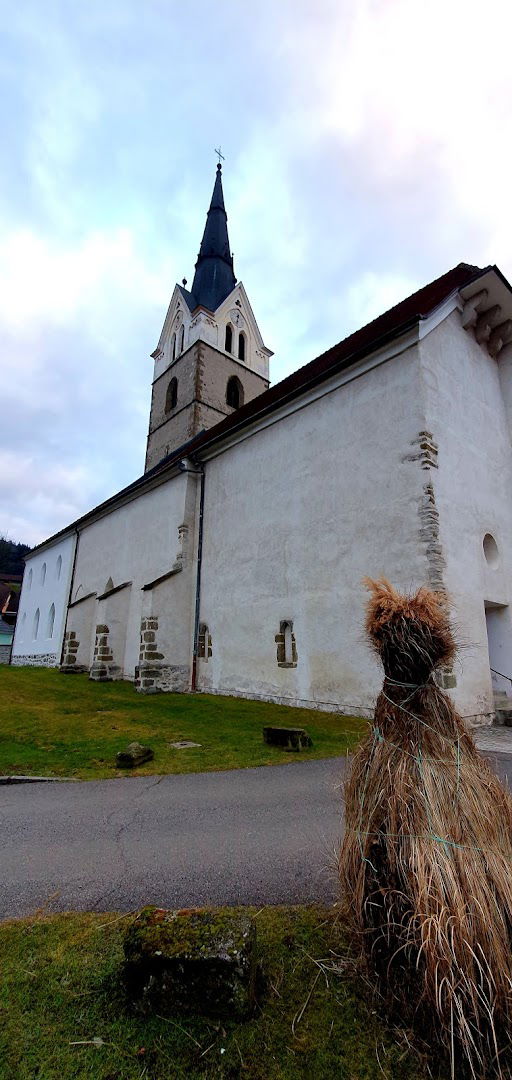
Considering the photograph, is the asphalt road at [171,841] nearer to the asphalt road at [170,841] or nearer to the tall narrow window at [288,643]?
the asphalt road at [170,841]

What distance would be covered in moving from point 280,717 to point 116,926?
285 inches

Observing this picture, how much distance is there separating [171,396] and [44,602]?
Answer: 13877 millimetres

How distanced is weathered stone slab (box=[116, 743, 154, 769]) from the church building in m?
4.64

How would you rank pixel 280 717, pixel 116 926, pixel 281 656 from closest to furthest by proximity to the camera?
pixel 116 926, pixel 280 717, pixel 281 656

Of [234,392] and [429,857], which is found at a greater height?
[234,392]

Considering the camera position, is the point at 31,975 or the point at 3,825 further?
the point at 3,825

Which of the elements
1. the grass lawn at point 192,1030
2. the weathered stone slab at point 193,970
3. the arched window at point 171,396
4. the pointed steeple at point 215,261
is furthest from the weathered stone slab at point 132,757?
the pointed steeple at point 215,261

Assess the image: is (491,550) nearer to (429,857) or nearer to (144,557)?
(429,857)

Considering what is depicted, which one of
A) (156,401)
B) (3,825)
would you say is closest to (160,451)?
(156,401)

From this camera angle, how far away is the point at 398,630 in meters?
2.06

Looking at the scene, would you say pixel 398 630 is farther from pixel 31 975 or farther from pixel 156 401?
pixel 156 401

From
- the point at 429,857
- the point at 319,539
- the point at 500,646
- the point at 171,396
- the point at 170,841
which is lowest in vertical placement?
the point at 170,841

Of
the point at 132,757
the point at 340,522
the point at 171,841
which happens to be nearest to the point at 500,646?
the point at 340,522

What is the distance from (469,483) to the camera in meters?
10.1
